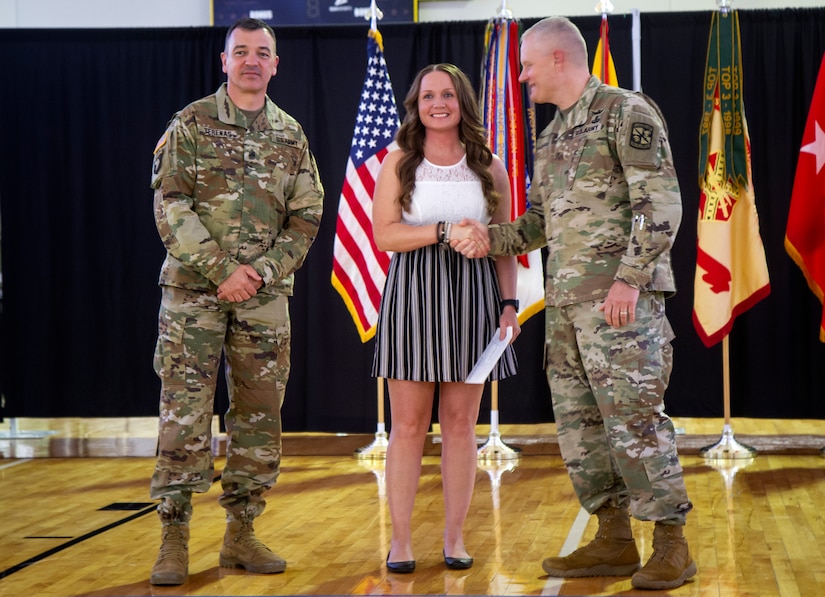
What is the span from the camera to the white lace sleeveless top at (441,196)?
3207 mm

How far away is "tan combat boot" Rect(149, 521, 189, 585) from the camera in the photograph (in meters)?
3.04

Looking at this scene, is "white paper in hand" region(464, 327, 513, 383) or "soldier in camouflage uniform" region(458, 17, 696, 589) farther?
"white paper in hand" region(464, 327, 513, 383)

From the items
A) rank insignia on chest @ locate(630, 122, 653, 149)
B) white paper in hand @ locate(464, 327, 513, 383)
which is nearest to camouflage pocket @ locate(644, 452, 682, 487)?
white paper in hand @ locate(464, 327, 513, 383)

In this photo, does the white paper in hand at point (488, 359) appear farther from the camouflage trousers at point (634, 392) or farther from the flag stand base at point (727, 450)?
the flag stand base at point (727, 450)

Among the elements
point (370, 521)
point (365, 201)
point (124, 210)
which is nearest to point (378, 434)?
point (365, 201)

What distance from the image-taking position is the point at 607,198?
2.98 metres

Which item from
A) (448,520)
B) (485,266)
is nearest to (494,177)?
(485,266)

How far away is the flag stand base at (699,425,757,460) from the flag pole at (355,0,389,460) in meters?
1.76

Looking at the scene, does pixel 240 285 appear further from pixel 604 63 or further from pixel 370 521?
pixel 604 63

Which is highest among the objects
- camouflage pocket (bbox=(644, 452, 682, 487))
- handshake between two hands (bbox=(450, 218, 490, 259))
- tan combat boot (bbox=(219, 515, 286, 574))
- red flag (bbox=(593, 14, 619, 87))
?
red flag (bbox=(593, 14, 619, 87))

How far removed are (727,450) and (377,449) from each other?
191 centimetres

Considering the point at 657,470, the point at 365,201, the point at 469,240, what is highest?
the point at 365,201

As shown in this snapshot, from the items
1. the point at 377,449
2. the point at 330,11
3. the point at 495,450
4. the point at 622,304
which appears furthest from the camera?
the point at 330,11

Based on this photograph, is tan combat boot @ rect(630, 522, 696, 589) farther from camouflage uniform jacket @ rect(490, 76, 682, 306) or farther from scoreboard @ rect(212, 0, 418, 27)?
scoreboard @ rect(212, 0, 418, 27)
